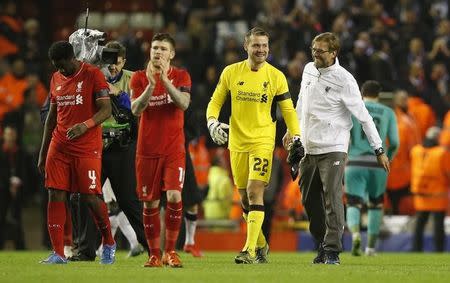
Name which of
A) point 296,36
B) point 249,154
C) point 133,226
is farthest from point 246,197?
point 296,36

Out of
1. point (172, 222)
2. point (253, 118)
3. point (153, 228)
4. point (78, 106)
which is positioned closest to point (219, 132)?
point (253, 118)

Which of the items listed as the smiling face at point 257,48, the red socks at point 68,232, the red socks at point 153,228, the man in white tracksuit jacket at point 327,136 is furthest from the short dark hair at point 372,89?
the red socks at point 153,228

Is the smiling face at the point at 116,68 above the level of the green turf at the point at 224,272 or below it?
above

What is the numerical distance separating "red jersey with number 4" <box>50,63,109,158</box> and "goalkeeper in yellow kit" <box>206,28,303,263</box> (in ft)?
4.12

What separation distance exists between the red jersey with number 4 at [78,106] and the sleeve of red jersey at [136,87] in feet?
1.14

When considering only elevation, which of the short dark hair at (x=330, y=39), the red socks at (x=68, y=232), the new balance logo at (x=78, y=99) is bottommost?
the red socks at (x=68, y=232)

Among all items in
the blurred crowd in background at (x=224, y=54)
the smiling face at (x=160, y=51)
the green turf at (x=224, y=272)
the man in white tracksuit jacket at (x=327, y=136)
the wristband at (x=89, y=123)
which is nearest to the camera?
the green turf at (x=224, y=272)

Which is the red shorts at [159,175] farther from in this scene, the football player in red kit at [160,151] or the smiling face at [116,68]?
the smiling face at [116,68]

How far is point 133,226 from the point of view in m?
16.2

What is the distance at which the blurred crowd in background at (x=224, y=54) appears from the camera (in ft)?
79.5

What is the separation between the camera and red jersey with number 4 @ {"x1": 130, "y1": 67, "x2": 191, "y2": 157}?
13906 mm

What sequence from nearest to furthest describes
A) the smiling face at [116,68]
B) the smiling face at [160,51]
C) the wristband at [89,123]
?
the smiling face at [160,51], the wristband at [89,123], the smiling face at [116,68]

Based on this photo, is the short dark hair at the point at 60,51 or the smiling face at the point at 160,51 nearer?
the smiling face at the point at 160,51

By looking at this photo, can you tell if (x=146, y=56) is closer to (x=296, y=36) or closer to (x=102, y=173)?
(x=296, y=36)
